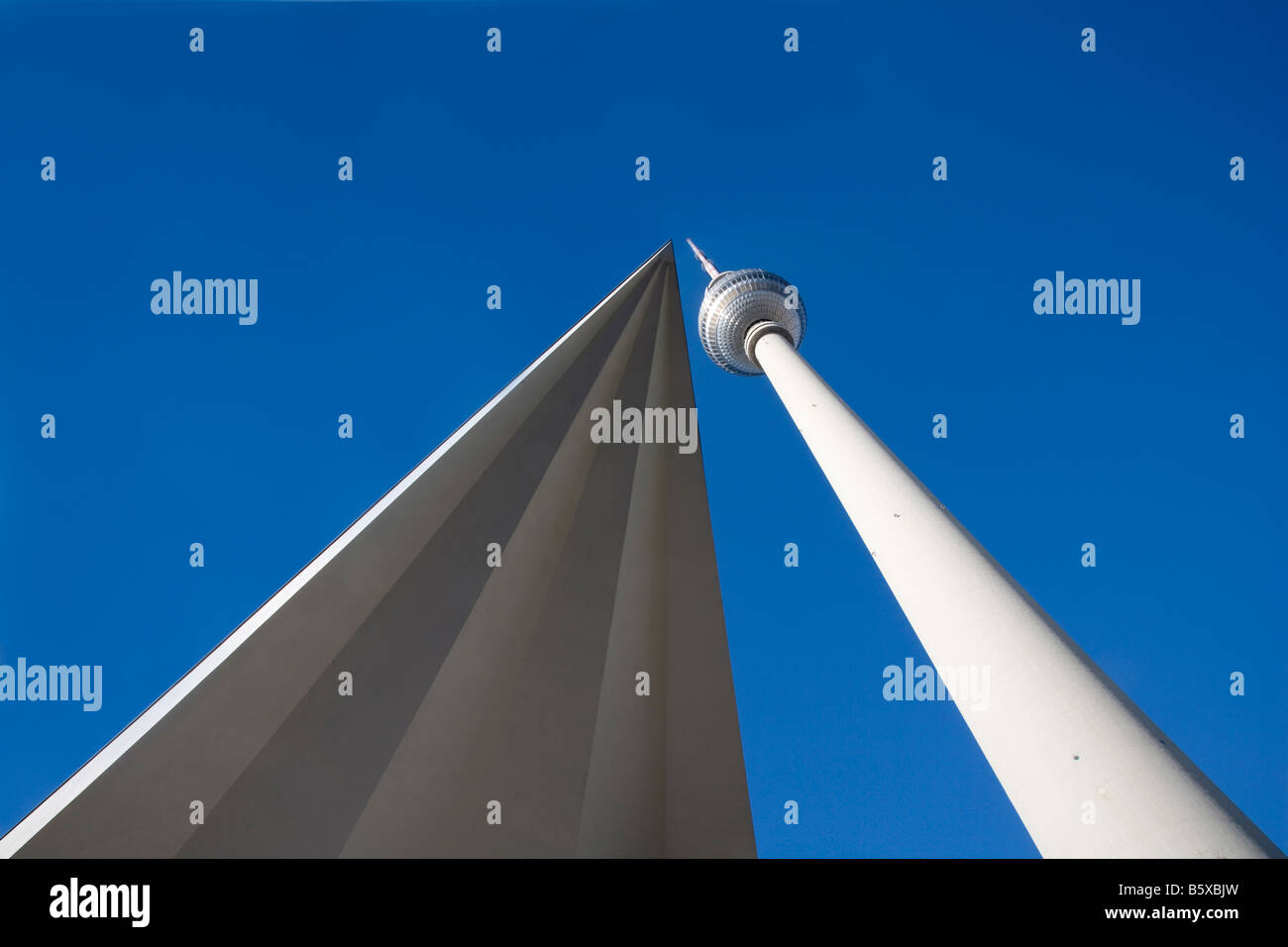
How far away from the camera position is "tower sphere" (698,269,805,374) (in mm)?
27188

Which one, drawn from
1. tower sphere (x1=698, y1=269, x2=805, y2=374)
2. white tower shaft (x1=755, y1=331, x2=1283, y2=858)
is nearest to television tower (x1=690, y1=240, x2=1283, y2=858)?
white tower shaft (x1=755, y1=331, x2=1283, y2=858)

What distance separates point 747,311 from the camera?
2758 centimetres

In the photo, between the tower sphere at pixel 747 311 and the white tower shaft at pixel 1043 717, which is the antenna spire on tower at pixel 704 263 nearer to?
the tower sphere at pixel 747 311

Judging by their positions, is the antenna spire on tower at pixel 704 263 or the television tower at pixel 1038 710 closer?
the television tower at pixel 1038 710

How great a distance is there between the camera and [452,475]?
35.2 feet

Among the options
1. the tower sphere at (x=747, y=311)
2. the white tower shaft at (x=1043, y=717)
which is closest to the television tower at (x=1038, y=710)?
the white tower shaft at (x=1043, y=717)

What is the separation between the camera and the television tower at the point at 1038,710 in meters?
5.77

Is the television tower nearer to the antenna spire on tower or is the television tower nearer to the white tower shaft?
the white tower shaft

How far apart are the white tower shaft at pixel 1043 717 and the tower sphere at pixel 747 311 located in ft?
54.5

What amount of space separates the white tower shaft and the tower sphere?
653 inches

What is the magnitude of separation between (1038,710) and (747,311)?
22220mm

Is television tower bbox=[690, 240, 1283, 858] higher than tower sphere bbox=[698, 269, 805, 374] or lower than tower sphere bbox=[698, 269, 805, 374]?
lower

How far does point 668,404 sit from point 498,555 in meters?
6.92
